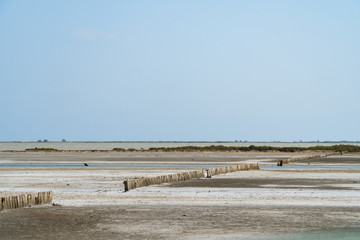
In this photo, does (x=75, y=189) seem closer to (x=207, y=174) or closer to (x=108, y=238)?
(x=207, y=174)

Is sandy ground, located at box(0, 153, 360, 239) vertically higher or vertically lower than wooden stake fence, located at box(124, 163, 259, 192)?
lower

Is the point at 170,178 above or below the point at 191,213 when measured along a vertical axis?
above

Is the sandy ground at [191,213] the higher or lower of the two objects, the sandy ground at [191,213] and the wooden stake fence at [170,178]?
the lower

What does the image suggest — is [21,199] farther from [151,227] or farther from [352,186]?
[352,186]

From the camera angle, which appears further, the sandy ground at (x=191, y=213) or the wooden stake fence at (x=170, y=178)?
the wooden stake fence at (x=170, y=178)

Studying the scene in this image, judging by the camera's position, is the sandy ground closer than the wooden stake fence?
Yes

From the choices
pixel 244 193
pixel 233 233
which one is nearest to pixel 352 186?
pixel 244 193

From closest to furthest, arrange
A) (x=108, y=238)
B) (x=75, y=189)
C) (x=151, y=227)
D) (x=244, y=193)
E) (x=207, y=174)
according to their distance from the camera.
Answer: (x=108, y=238), (x=151, y=227), (x=244, y=193), (x=75, y=189), (x=207, y=174)

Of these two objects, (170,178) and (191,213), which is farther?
(170,178)

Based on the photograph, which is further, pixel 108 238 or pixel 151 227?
pixel 151 227

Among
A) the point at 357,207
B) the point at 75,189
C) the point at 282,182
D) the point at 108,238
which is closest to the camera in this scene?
the point at 108,238

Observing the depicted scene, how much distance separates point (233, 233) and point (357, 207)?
8.23 metres

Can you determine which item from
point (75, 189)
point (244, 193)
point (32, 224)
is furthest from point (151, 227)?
point (75, 189)

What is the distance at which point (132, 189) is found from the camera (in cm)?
3366
